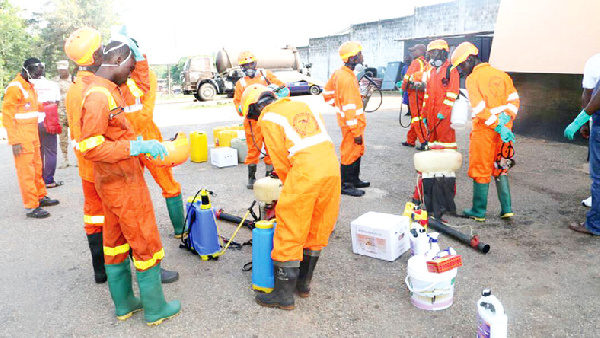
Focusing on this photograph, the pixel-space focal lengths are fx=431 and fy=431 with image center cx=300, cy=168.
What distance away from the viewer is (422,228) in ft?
12.9

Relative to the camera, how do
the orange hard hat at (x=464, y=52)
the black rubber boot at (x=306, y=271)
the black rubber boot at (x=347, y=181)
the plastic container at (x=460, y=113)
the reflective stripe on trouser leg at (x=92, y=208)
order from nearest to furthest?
the black rubber boot at (x=306, y=271) < the reflective stripe on trouser leg at (x=92, y=208) < the orange hard hat at (x=464, y=52) < the plastic container at (x=460, y=113) < the black rubber boot at (x=347, y=181)

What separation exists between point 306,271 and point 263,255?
0.38 meters

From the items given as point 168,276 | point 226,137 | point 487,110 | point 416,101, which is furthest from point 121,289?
point 416,101

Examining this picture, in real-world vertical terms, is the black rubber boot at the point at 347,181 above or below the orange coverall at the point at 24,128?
below

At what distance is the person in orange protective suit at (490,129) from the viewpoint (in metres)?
4.84

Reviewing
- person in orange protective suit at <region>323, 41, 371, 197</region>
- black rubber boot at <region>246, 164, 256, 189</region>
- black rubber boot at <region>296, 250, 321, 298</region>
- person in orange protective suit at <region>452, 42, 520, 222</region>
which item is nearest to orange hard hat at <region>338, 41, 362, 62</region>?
person in orange protective suit at <region>323, 41, 371, 197</region>

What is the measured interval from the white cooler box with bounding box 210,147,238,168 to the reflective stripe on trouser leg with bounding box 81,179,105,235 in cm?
446

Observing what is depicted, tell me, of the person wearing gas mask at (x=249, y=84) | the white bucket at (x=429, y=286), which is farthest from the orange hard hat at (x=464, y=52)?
the white bucket at (x=429, y=286)

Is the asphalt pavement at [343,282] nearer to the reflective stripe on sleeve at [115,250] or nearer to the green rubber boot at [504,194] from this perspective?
the green rubber boot at [504,194]

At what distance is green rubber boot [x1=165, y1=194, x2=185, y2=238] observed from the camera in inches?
185

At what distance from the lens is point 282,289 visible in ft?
11.1

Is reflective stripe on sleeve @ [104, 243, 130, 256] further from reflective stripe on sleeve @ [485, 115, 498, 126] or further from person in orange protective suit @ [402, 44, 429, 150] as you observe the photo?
person in orange protective suit @ [402, 44, 429, 150]

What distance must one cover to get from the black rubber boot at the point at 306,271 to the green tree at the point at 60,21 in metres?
37.9

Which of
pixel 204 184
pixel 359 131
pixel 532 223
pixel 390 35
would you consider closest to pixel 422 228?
pixel 532 223
